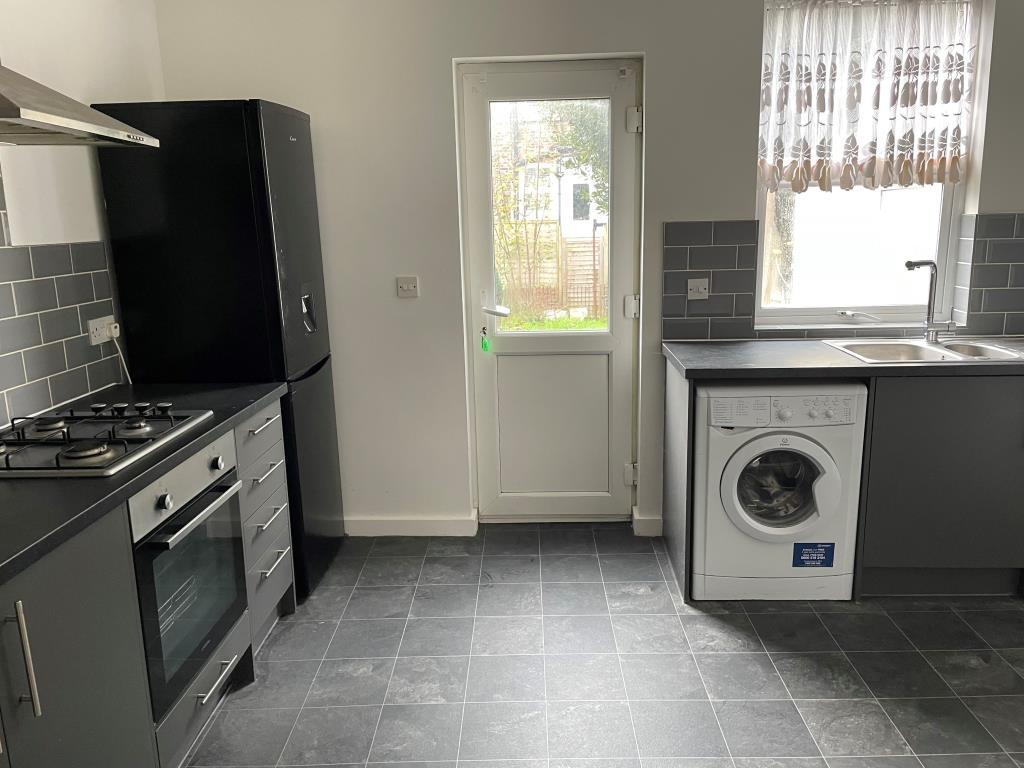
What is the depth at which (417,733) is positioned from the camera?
2.24m

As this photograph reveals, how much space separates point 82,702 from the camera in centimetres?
154

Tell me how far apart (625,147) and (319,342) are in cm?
150

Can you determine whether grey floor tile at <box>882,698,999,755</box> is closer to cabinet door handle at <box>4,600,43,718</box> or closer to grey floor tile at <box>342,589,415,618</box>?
grey floor tile at <box>342,589,415,618</box>

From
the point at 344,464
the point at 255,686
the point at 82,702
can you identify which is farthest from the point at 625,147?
the point at 82,702

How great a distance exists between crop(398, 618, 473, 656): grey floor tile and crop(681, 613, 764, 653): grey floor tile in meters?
0.77

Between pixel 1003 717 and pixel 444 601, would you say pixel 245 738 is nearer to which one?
pixel 444 601

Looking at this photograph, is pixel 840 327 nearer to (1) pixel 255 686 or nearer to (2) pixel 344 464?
(2) pixel 344 464

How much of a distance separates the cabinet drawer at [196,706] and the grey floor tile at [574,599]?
1.09m

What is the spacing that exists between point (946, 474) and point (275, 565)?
2361 millimetres

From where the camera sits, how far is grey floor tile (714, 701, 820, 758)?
83.8 inches

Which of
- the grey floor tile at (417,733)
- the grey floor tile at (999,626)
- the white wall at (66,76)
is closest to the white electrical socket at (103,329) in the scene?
the white wall at (66,76)

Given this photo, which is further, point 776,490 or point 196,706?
point 776,490

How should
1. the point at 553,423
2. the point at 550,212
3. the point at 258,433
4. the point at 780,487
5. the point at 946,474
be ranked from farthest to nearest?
1. the point at 553,423
2. the point at 550,212
3. the point at 780,487
4. the point at 946,474
5. the point at 258,433

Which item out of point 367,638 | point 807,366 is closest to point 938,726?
point 807,366
